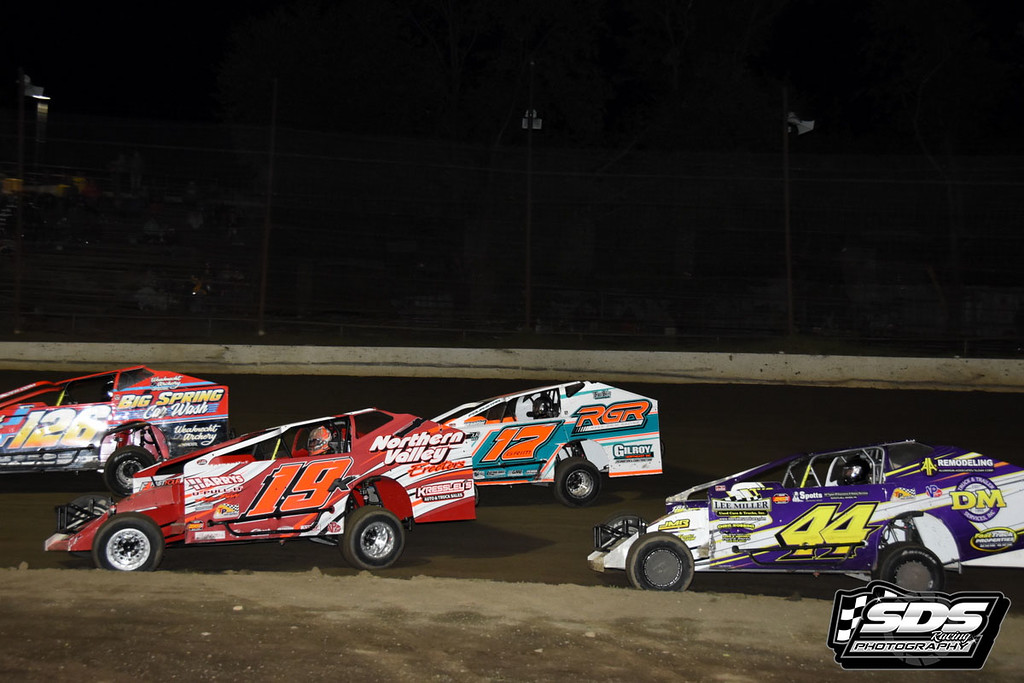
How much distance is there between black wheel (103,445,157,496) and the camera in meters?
10.7

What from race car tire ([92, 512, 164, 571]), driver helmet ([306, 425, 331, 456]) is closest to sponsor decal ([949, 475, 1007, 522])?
driver helmet ([306, 425, 331, 456])

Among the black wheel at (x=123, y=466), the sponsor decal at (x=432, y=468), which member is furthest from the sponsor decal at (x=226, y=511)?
the black wheel at (x=123, y=466)

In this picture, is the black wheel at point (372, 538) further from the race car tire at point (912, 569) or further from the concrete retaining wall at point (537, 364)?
the concrete retaining wall at point (537, 364)

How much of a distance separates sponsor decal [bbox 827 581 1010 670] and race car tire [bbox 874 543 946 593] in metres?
1.21

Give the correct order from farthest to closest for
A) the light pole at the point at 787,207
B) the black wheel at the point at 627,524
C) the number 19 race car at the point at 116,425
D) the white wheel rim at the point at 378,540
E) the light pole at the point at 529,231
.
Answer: the light pole at the point at 529,231
the light pole at the point at 787,207
the number 19 race car at the point at 116,425
the white wheel rim at the point at 378,540
the black wheel at the point at 627,524

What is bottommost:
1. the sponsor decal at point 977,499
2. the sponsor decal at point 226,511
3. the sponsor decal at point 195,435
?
the sponsor decal at point 226,511

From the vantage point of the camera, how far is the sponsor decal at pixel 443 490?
8.67 metres

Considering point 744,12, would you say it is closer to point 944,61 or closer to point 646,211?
point 944,61

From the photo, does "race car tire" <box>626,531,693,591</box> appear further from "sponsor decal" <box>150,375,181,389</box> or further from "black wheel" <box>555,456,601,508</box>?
"sponsor decal" <box>150,375,181,389</box>

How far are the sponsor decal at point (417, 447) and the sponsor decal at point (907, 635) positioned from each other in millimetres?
3884

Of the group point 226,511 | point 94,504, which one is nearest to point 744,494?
point 226,511

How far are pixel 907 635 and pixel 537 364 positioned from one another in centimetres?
1323

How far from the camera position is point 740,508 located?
761cm

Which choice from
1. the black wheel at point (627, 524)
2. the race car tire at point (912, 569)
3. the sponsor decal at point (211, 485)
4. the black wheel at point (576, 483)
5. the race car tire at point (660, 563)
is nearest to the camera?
the race car tire at point (912, 569)
